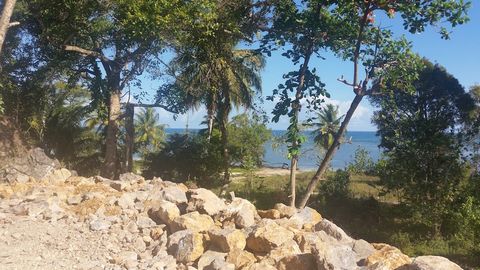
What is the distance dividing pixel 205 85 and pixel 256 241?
915 centimetres

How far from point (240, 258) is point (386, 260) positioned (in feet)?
5.55

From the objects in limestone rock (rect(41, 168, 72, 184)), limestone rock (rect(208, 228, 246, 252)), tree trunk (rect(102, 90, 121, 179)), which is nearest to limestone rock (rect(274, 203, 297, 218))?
limestone rock (rect(208, 228, 246, 252))

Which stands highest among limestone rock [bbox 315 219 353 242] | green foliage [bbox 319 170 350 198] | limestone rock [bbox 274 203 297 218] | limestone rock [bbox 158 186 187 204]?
A: limestone rock [bbox 158 186 187 204]

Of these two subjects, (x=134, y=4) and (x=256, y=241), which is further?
(x=134, y=4)

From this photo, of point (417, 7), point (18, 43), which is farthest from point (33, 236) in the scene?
point (18, 43)

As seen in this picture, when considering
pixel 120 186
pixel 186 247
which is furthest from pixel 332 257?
pixel 120 186

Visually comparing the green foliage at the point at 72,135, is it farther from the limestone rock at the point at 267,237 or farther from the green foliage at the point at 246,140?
the limestone rock at the point at 267,237

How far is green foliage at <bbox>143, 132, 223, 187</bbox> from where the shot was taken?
80.9 feet

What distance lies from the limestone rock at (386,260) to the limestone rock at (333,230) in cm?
66

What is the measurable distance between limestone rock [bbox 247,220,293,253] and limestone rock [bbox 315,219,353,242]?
680 millimetres

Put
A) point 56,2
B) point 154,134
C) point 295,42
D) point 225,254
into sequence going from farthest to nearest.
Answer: point 154,134 → point 56,2 → point 295,42 → point 225,254

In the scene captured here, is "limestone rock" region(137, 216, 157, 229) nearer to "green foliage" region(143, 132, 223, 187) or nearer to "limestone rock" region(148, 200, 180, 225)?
"limestone rock" region(148, 200, 180, 225)

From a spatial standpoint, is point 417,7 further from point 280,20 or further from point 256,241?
point 256,241

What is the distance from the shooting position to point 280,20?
9.05 m
